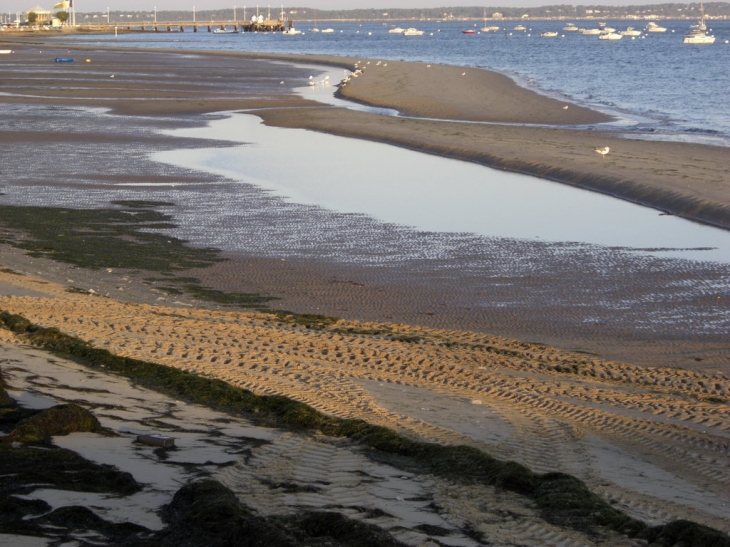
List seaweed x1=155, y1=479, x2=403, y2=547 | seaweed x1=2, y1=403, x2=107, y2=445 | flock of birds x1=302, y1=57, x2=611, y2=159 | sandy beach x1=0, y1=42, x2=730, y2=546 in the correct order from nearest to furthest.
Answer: seaweed x1=155, y1=479, x2=403, y2=547 < sandy beach x1=0, y1=42, x2=730, y2=546 < seaweed x1=2, y1=403, x2=107, y2=445 < flock of birds x1=302, y1=57, x2=611, y2=159

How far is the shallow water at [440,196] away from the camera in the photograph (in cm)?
1365

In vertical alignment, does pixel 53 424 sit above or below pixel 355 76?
below

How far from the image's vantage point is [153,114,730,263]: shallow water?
13.6 m

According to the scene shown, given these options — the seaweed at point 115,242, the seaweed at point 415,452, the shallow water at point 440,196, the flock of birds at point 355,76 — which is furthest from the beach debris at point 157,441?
the flock of birds at point 355,76

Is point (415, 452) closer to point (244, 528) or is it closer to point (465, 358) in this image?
point (244, 528)

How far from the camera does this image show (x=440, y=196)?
1689 centimetres

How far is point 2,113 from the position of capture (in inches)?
1206

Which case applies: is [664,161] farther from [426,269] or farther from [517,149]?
[426,269]

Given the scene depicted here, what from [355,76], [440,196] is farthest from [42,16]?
[440,196]

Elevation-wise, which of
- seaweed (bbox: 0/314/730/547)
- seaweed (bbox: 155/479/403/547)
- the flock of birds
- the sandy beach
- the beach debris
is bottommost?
the sandy beach

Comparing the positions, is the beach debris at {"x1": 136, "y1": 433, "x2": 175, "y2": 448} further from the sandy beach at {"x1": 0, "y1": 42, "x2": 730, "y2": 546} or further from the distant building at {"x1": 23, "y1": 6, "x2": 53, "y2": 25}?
the distant building at {"x1": 23, "y1": 6, "x2": 53, "y2": 25}

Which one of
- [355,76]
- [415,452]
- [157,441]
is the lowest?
[415,452]

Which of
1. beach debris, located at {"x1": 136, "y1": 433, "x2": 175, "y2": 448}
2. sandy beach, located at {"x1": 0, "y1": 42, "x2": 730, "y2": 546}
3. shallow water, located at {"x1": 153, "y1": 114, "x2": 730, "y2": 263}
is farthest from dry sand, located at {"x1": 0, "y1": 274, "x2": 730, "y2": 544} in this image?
shallow water, located at {"x1": 153, "y1": 114, "x2": 730, "y2": 263}

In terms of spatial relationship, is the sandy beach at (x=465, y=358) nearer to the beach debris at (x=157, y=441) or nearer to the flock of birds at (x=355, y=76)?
the beach debris at (x=157, y=441)
